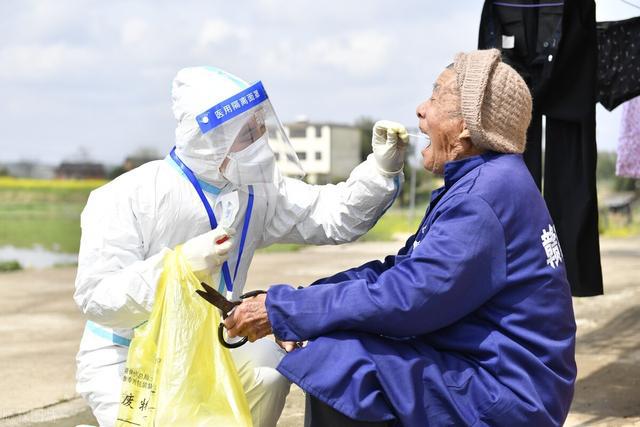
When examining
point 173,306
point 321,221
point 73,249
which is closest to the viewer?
point 173,306

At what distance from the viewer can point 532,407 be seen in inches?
98.3

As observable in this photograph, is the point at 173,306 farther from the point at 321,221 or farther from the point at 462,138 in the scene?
the point at 462,138

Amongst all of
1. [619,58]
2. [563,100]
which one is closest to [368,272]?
[563,100]

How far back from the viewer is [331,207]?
137 inches

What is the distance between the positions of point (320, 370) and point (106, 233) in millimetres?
935

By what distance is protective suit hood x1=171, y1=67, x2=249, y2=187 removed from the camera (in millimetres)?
3127

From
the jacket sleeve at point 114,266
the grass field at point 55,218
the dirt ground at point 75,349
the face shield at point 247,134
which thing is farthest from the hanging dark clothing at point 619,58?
the grass field at point 55,218

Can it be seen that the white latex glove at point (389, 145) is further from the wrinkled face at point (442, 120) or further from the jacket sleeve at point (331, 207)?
the wrinkled face at point (442, 120)

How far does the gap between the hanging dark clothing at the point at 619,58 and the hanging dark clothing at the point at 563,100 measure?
0.82 metres

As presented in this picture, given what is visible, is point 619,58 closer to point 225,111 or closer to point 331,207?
point 331,207

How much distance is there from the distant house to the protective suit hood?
770 inches

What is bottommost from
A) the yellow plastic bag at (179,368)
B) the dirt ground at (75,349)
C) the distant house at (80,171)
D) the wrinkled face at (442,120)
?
the distant house at (80,171)

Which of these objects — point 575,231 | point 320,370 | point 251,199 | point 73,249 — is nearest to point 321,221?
point 251,199

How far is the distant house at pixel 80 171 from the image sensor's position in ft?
74.2
